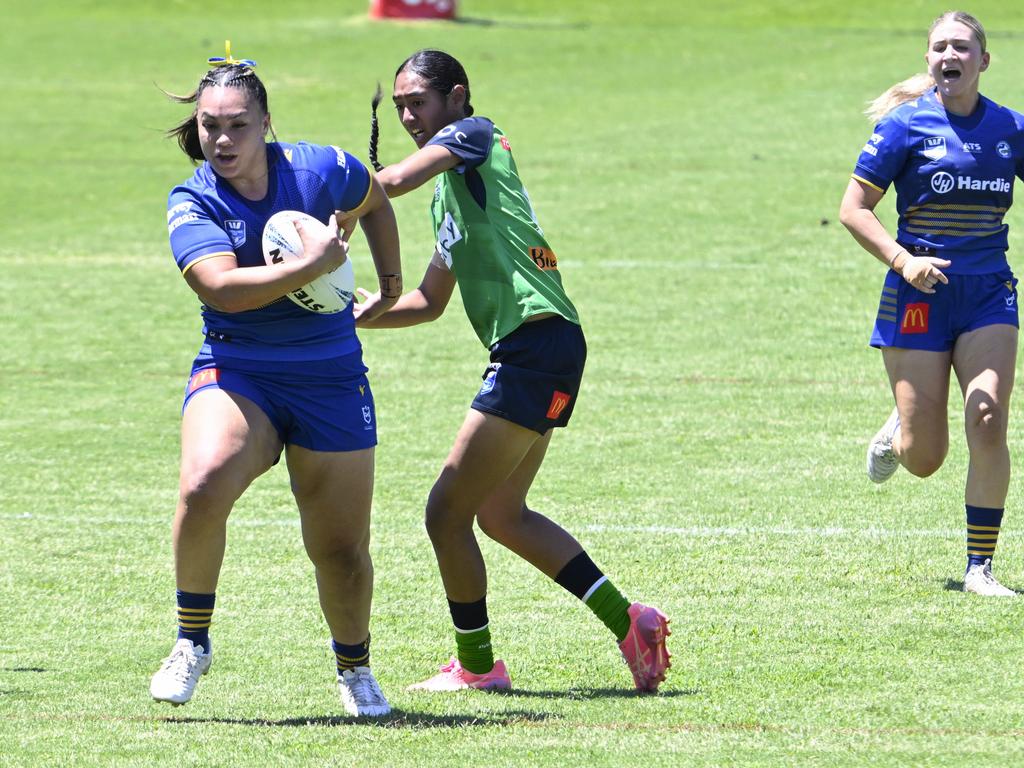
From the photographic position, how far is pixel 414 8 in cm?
3017

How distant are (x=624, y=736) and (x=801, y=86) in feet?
62.2

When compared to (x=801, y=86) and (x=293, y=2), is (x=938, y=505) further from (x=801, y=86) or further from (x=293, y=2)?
(x=293, y=2)

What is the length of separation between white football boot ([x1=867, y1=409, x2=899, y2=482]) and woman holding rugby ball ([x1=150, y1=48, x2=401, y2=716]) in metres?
3.21

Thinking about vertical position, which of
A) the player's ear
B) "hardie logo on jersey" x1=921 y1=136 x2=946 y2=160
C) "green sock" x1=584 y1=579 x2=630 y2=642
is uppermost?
the player's ear

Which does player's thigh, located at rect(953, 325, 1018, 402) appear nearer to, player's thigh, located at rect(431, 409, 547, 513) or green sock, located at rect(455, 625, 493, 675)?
player's thigh, located at rect(431, 409, 547, 513)

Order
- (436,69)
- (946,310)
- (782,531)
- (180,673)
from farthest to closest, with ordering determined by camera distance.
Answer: (782,531)
(946,310)
(436,69)
(180,673)

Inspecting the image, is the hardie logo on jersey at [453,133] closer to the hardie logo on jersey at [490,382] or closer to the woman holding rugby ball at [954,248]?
the hardie logo on jersey at [490,382]

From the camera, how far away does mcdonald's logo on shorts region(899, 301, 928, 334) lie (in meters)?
7.39

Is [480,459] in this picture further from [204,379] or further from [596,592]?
[204,379]

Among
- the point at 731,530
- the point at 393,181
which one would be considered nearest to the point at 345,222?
the point at 393,181

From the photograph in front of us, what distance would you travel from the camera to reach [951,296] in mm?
7344

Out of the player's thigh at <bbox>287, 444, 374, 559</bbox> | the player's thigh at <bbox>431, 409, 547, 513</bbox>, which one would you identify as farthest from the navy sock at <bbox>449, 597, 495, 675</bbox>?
the player's thigh at <bbox>287, 444, 374, 559</bbox>

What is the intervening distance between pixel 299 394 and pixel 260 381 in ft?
0.42

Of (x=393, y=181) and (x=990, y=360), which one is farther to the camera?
(x=990, y=360)
